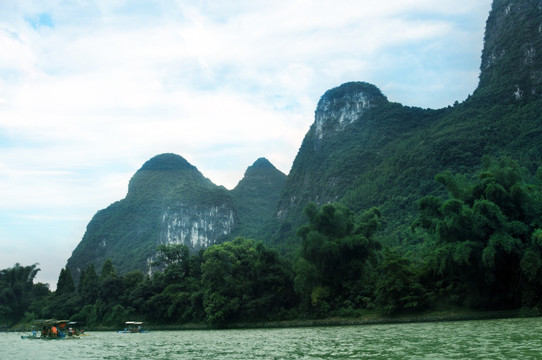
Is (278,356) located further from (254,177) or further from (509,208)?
(254,177)

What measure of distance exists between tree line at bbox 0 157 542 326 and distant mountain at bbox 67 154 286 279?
7976 cm

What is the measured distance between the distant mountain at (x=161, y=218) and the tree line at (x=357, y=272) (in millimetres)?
79757

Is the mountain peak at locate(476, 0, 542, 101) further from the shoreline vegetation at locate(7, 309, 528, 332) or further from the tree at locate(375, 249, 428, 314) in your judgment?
the shoreline vegetation at locate(7, 309, 528, 332)

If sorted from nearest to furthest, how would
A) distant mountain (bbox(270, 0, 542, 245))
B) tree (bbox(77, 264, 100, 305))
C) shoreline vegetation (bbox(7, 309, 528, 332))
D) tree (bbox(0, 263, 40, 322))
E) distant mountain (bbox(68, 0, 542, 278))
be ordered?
shoreline vegetation (bbox(7, 309, 528, 332)), tree (bbox(77, 264, 100, 305)), tree (bbox(0, 263, 40, 322)), distant mountain (bbox(270, 0, 542, 245)), distant mountain (bbox(68, 0, 542, 278))

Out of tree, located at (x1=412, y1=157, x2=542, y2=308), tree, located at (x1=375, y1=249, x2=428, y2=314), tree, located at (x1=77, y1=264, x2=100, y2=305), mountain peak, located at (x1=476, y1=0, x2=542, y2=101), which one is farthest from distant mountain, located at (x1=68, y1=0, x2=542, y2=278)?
tree, located at (x1=77, y1=264, x2=100, y2=305)

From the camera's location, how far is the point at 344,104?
444ft

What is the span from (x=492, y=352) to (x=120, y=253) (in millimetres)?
144555

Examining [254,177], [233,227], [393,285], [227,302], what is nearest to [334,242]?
[393,285]

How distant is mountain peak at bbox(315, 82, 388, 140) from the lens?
13175cm

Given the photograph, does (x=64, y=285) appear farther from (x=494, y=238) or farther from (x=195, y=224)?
(x=195, y=224)

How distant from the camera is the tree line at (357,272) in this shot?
A: 27.8 metres

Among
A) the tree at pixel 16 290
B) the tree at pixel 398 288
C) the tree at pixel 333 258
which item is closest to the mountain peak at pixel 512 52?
the tree at pixel 333 258

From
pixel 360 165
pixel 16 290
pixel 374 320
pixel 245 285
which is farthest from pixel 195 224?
pixel 374 320

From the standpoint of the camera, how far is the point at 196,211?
153625mm
